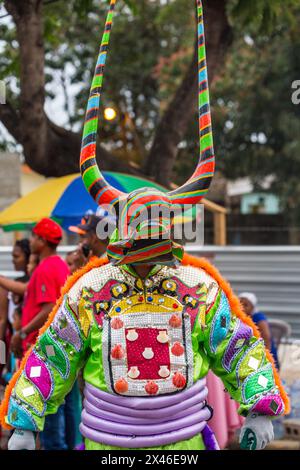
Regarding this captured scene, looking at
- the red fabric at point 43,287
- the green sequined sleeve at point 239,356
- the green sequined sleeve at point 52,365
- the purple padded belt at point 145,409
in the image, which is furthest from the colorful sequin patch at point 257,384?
the red fabric at point 43,287

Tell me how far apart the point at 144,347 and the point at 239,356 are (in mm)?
394

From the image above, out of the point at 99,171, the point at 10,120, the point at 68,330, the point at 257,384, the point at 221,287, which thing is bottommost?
the point at 257,384

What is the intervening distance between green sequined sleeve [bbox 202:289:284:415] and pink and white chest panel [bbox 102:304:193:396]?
11 centimetres

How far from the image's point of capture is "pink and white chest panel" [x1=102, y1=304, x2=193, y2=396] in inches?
116

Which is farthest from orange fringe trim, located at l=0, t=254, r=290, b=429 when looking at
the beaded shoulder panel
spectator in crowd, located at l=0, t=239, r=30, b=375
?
spectator in crowd, located at l=0, t=239, r=30, b=375

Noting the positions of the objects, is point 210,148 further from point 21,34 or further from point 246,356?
point 21,34

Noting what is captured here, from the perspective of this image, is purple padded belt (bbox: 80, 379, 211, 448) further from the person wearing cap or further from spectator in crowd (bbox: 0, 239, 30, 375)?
spectator in crowd (bbox: 0, 239, 30, 375)

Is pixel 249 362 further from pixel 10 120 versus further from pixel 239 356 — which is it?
pixel 10 120

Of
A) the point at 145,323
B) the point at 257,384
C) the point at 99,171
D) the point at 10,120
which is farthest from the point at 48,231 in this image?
the point at 257,384

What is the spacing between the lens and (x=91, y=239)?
16.5ft

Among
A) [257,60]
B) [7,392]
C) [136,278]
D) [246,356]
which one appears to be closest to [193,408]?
[246,356]

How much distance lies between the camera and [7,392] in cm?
311

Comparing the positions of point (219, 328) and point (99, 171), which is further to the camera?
point (99, 171)
